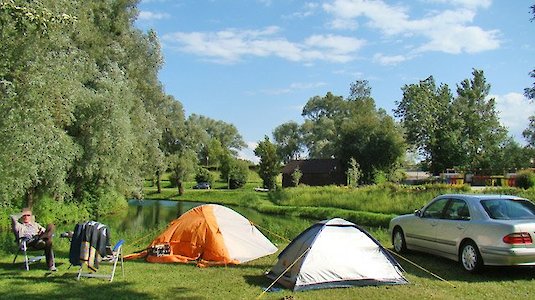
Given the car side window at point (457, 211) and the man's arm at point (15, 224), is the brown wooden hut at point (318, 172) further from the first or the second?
the man's arm at point (15, 224)

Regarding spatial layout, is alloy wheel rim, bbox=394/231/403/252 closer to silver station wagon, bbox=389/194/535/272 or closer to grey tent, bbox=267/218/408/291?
silver station wagon, bbox=389/194/535/272

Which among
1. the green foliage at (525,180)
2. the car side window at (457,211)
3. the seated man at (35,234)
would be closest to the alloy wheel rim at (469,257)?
the car side window at (457,211)

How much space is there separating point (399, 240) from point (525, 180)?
929 inches

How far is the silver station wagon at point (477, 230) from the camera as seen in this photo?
28.9 feet

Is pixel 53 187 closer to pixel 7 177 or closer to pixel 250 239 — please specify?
pixel 7 177

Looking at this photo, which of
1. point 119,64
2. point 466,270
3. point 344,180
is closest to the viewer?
point 466,270

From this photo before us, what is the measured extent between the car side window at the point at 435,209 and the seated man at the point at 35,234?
842 cm

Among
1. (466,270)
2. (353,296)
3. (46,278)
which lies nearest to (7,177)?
(46,278)

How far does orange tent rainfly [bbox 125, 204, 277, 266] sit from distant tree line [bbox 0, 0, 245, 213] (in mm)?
5601

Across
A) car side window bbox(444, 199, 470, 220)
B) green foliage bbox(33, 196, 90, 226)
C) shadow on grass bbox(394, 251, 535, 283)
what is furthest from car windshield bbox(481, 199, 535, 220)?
green foliage bbox(33, 196, 90, 226)

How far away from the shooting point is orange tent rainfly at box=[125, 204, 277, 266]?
11402 mm

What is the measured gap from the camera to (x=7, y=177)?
15.7 metres

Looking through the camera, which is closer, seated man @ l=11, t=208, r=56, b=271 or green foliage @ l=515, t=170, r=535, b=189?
seated man @ l=11, t=208, r=56, b=271

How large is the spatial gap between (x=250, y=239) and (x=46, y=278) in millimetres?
4990
